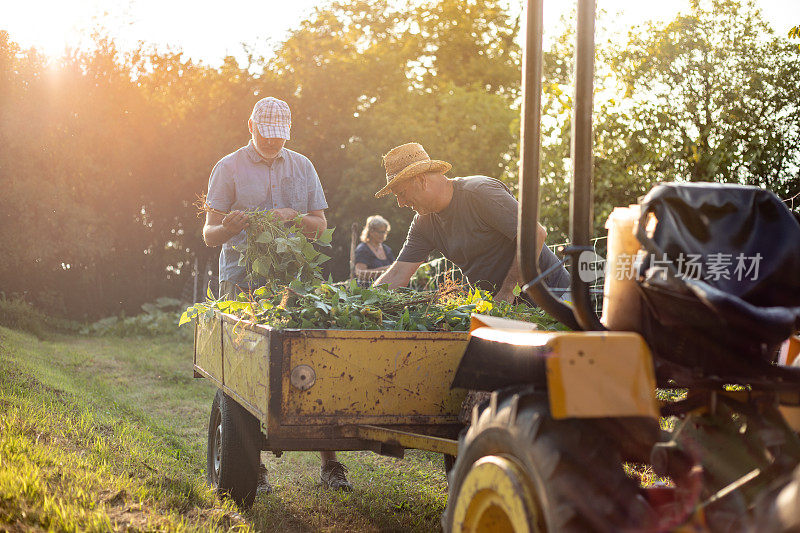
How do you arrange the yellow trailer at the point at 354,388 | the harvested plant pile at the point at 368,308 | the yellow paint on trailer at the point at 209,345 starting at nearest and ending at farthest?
the yellow trailer at the point at 354,388, the harvested plant pile at the point at 368,308, the yellow paint on trailer at the point at 209,345

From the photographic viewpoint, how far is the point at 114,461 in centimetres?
554

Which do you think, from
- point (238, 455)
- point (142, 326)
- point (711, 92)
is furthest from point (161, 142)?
point (238, 455)

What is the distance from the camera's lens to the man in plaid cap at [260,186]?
635 cm

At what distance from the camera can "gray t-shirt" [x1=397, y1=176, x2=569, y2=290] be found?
18.9ft

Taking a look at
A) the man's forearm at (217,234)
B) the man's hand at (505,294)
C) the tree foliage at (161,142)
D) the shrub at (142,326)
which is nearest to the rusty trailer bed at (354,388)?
the man's hand at (505,294)

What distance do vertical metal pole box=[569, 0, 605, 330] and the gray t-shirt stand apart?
9.88 ft

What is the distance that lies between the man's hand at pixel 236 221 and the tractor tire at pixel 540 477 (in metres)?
3.43

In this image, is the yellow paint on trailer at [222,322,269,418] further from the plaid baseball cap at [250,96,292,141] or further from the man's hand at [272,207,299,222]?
the plaid baseball cap at [250,96,292,141]

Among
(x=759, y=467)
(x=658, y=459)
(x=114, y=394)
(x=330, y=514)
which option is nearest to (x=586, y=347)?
(x=658, y=459)

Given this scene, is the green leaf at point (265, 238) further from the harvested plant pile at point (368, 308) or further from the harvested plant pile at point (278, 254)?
the harvested plant pile at point (368, 308)

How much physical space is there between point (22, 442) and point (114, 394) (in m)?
4.41

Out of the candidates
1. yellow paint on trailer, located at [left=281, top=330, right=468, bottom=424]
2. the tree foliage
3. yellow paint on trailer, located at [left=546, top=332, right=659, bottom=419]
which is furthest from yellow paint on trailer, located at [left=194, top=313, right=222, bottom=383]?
the tree foliage

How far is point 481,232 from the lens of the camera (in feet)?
19.7

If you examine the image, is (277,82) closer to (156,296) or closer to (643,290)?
(156,296)
